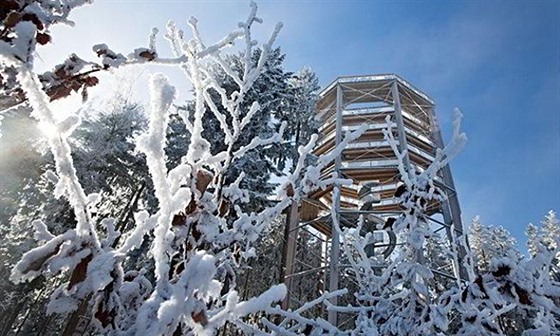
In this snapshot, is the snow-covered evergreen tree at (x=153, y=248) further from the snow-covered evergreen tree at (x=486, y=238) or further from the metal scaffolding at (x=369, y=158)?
the snow-covered evergreen tree at (x=486, y=238)

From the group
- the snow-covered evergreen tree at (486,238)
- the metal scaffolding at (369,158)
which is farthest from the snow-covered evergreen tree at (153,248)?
the snow-covered evergreen tree at (486,238)

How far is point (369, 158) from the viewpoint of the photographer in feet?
36.8

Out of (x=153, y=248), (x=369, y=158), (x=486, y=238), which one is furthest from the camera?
(x=486, y=238)

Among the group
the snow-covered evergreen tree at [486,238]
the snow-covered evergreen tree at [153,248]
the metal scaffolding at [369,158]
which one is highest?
the snow-covered evergreen tree at [486,238]

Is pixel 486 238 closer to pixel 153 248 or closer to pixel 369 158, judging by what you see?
pixel 369 158

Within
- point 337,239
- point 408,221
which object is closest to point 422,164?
point 337,239

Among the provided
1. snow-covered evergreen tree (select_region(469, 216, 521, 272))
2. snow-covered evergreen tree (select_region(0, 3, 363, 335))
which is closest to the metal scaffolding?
snow-covered evergreen tree (select_region(0, 3, 363, 335))

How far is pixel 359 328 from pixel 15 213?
12.3 meters

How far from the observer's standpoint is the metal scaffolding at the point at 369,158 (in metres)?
9.91

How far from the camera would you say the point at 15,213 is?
10.9 metres

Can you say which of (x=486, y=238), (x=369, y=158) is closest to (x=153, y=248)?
(x=369, y=158)

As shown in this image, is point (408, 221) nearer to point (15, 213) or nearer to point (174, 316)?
point (174, 316)

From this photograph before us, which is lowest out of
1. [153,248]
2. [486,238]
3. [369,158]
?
[153,248]

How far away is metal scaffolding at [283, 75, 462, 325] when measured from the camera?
991 cm
